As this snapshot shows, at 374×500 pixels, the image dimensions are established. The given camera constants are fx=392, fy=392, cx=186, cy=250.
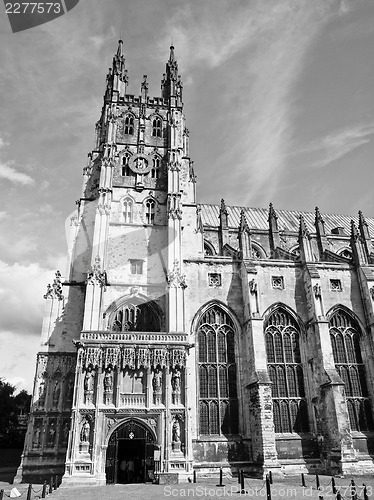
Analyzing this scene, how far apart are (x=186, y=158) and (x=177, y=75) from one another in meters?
12.8

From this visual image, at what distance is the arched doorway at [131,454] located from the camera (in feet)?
72.2

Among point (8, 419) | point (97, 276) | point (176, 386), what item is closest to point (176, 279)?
point (97, 276)

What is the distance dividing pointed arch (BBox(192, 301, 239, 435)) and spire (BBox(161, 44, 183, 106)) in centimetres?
2369

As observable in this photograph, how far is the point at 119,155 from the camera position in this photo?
3606 cm

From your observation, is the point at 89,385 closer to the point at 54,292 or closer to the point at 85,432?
the point at 85,432

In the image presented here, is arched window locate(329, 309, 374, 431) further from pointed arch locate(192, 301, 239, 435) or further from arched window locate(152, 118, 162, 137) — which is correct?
arched window locate(152, 118, 162, 137)

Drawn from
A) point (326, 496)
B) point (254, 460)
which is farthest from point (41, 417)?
point (326, 496)

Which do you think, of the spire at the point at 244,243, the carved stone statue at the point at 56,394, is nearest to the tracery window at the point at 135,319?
the carved stone statue at the point at 56,394

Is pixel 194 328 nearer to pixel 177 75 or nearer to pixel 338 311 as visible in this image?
pixel 338 311

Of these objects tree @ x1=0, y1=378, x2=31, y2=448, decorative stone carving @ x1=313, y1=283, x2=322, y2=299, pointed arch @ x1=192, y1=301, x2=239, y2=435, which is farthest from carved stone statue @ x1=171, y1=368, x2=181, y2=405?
tree @ x1=0, y1=378, x2=31, y2=448

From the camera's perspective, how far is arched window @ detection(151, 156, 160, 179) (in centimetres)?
3584

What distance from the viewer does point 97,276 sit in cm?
2772

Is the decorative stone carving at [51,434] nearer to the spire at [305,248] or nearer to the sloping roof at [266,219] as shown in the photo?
the spire at [305,248]

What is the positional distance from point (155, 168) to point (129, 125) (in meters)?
6.00
